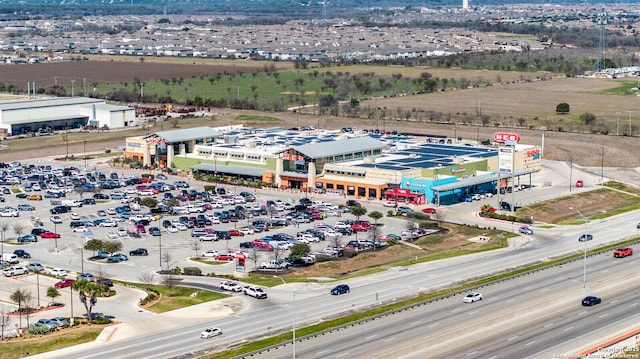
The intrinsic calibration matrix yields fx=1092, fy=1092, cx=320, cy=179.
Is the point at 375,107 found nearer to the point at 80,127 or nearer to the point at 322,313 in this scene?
the point at 80,127

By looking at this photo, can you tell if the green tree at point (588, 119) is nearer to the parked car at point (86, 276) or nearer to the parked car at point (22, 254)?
the parked car at point (22, 254)

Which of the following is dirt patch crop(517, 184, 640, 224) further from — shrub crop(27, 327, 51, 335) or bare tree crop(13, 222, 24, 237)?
shrub crop(27, 327, 51, 335)

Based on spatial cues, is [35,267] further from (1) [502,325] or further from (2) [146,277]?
(1) [502,325]

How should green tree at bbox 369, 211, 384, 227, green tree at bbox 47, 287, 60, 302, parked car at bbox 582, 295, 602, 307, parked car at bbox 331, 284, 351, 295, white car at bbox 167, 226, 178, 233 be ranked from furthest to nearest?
1. green tree at bbox 369, 211, 384, 227
2. white car at bbox 167, 226, 178, 233
3. parked car at bbox 331, 284, 351, 295
4. green tree at bbox 47, 287, 60, 302
5. parked car at bbox 582, 295, 602, 307

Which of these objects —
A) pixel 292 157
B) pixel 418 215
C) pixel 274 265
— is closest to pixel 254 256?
pixel 274 265

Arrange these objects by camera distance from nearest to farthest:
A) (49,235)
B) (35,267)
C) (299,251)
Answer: (35,267), (299,251), (49,235)

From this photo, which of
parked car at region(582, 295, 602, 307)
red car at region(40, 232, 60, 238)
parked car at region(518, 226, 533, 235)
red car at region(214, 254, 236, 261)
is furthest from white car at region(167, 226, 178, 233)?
parked car at region(582, 295, 602, 307)

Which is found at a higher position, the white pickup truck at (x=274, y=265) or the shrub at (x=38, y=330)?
the shrub at (x=38, y=330)

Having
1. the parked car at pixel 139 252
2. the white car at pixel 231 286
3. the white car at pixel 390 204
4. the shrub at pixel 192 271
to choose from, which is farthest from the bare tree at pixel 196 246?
the white car at pixel 390 204

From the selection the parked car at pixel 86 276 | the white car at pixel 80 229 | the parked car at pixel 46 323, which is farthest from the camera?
the white car at pixel 80 229
